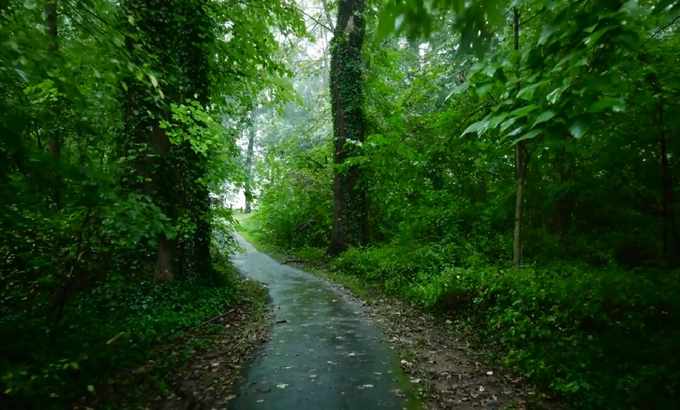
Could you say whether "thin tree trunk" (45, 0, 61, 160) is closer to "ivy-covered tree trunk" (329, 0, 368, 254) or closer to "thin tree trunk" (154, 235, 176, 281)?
"thin tree trunk" (154, 235, 176, 281)

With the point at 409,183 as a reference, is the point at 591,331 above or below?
below

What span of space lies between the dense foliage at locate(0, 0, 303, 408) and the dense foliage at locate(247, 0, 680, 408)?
3.42m

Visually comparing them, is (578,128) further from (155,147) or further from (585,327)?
(155,147)

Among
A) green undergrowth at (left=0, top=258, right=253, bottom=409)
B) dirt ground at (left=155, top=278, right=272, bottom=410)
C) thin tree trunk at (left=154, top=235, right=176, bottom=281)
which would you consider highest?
thin tree trunk at (left=154, top=235, right=176, bottom=281)

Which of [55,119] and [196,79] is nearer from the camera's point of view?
[55,119]

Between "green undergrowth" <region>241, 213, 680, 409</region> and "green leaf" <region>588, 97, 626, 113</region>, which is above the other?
"green leaf" <region>588, 97, 626, 113</region>

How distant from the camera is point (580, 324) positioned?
189 inches

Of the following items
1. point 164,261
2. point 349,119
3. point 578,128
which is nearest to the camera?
point 578,128

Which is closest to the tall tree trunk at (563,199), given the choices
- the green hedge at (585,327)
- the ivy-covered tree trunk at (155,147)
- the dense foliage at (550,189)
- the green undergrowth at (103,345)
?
the dense foliage at (550,189)

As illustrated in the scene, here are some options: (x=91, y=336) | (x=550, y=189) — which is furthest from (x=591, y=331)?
(x=91, y=336)

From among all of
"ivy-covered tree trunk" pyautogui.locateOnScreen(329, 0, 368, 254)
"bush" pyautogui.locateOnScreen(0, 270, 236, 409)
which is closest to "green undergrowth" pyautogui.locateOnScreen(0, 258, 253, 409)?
"bush" pyautogui.locateOnScreen(0, 270, 236, 409)

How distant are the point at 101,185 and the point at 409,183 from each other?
7.93m

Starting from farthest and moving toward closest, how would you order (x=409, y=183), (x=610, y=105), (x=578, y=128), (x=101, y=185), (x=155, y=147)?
(x=409, y=183), (x=155, y=147), (x=101, y=185), (x=578, y=128), (x=610, y=105)

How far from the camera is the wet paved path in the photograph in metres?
4.31
